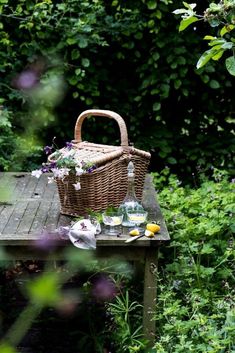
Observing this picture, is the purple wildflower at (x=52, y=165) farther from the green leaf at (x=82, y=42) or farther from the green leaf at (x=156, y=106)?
the green leaf at (x=156, y=106)

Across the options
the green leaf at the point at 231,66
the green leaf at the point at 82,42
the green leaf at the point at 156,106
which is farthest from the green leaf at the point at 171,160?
the green leaf at the point at 231,66

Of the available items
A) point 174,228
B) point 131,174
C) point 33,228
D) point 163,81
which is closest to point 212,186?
point 174,228

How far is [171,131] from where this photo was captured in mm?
4953

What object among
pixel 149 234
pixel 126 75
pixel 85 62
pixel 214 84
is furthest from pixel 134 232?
pixel 126 75

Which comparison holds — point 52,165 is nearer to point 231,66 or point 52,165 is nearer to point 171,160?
point 231,66

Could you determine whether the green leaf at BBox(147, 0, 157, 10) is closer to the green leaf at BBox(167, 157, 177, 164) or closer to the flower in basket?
the green leaf at BBox(167, 157, 177, 164)

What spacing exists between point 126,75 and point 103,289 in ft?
7.15

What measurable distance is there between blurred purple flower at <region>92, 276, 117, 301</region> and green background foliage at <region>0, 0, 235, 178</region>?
49.1 inches

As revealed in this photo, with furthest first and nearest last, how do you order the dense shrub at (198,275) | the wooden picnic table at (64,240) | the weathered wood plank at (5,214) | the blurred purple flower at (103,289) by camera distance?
1. the blurred purple flower at (103,289)
2. the weathered wood plank at (5,214)
3. the wooden picnic table at (64,240)
4. the dense shrub at (198,275)

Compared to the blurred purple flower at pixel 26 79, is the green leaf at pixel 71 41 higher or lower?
higher

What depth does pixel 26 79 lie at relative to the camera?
184 inches

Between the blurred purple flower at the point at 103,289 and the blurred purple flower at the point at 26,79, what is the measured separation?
180 centimetres

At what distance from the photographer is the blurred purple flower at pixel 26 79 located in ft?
15.1

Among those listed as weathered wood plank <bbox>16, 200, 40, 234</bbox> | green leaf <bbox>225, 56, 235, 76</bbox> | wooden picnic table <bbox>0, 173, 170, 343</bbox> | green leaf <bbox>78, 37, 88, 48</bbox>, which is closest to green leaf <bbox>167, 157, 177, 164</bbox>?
green leaf <bbox>78, 37, 88, 48</bbox>
